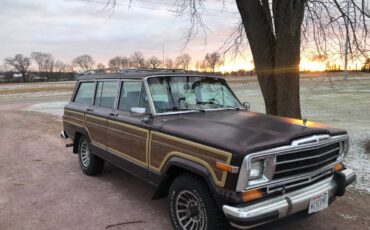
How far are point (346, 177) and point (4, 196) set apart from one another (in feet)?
16.3

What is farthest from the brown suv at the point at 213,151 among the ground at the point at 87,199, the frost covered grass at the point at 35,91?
the frost covered grass at the point at 35,91

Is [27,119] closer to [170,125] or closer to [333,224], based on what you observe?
[170,125]

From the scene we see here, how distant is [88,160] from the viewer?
6438mm

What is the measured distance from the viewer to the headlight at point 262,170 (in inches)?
127

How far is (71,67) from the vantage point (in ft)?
413

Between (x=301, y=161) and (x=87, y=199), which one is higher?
(x=301, y=161)

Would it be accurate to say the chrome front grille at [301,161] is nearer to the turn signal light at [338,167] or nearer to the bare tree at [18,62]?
the turn signal light at [338,167]

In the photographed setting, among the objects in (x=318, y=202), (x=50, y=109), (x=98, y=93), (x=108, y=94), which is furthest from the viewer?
(x=50, y=109)

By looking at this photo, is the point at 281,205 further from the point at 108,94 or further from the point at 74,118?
the point at 74,118

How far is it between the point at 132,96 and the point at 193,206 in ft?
6.66

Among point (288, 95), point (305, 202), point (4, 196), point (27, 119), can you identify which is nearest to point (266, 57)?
point (288, 95)

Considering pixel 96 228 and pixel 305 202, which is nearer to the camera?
pixel 305 202

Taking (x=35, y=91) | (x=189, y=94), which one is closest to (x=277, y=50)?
(x=189, y=94)

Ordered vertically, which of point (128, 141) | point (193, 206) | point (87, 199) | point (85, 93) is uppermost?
point (85, 93)
